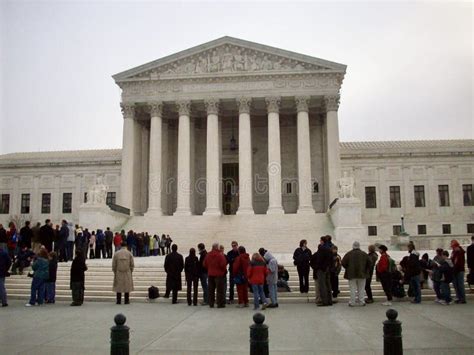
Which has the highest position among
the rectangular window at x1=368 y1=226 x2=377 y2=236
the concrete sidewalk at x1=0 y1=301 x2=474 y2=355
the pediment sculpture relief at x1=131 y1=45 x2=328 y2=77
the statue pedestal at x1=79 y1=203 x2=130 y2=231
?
the pediment sculpture relief at x1=131 y1=45 x2=328 y2=77

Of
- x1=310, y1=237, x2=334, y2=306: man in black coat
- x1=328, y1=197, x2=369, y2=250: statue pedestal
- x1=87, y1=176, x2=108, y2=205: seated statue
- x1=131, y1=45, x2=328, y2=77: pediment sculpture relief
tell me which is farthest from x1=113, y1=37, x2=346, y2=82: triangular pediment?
x1=310, y1=237, x2=334, y2=306: man in black coat

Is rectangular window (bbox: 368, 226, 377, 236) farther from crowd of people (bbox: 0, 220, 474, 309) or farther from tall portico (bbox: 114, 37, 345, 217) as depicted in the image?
crowd of people (bbox: 0, 220, 474, 309)

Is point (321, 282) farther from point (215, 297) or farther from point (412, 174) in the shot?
point (412, 174)

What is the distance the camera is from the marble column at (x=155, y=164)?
140ft

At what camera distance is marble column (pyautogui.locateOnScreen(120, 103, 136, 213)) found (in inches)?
1720

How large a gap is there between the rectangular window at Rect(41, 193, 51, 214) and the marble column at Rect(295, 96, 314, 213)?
32830mm

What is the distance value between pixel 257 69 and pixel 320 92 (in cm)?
579

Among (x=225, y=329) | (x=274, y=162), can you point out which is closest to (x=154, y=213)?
(x=274, y=162)

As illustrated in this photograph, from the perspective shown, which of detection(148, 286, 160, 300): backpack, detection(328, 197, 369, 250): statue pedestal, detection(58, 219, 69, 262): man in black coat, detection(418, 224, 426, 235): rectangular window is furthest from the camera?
detection(418, 224, 426, 235): rectangular window

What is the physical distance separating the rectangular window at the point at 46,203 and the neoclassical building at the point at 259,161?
16789mm

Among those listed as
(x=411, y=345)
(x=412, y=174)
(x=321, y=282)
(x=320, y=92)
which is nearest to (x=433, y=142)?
(x=412, y=174)

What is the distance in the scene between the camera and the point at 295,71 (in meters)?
42.9

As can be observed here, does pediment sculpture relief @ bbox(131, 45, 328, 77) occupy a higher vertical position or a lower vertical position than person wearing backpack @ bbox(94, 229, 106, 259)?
higher

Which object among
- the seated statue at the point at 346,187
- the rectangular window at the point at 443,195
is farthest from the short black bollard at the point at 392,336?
the rectangular window at the point at 443,195
